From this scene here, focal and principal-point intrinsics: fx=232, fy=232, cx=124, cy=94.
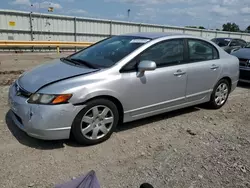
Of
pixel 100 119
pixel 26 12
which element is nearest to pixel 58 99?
pixel 100 119

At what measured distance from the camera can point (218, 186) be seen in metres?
2.58

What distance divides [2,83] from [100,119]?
169 inches

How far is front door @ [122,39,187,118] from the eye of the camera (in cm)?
354

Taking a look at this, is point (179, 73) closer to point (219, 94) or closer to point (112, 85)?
point (112, 85)

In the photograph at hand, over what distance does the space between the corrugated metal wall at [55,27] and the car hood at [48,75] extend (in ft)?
41.6

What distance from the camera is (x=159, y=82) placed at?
377cm

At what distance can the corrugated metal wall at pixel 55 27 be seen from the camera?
14.4 m

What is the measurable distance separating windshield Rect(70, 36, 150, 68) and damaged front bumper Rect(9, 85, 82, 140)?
901 mm

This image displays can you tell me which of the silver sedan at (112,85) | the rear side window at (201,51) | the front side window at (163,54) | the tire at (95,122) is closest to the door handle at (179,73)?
the silver sedan at (112,85)

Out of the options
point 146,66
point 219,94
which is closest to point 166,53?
point 146,66

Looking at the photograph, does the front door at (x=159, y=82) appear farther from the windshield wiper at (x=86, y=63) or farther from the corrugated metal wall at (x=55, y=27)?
the corrugated metal wall at (x=55, y=27)

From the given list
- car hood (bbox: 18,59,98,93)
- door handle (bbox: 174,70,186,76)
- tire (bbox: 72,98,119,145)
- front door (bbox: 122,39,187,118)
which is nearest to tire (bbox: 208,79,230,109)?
front door (bbox: 122,39,187,118)

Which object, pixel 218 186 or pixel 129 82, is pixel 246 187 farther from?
pixel 129 82

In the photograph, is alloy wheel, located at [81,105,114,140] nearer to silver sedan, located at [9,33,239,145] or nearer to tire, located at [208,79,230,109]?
silver sedan, located at [9,33,239,145]
